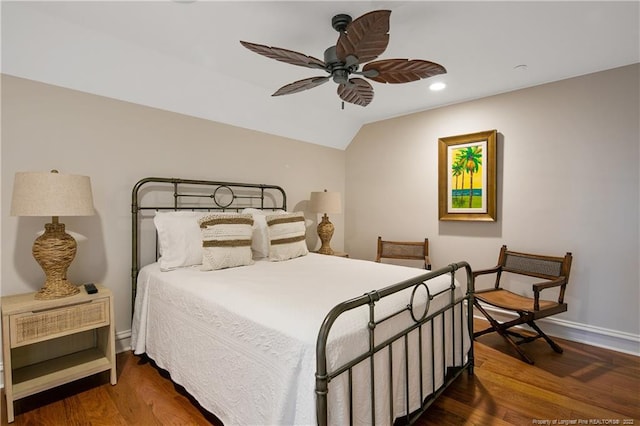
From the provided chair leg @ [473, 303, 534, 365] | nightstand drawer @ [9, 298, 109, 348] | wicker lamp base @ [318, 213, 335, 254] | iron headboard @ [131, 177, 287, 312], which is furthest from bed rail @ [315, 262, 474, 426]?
iron headboard @ [131, 177, 287, 312]

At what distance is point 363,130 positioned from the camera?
452 cm

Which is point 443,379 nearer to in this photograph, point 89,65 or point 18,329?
point 18,329

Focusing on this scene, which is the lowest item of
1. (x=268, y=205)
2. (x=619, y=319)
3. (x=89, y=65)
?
(x=619, y=319)

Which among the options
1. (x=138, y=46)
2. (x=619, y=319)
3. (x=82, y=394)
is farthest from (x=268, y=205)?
(x=619, y=319)

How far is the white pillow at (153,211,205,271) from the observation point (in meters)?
2.41

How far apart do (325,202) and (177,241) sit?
6.17 feet

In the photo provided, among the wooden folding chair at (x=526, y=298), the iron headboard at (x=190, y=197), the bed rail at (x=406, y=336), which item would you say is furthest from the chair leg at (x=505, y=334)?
the iron headboard at (x=190, y=197)

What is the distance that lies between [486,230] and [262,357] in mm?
2916

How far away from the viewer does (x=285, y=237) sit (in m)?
2.95

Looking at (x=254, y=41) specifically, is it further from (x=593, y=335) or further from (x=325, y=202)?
(x=593, y=335)

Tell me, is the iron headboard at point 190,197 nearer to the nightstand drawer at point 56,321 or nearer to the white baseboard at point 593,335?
the nightstand drawer at point 56,321

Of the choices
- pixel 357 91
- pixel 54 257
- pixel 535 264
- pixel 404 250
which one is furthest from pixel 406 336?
pixel 404 250

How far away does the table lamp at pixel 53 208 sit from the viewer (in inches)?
73.2

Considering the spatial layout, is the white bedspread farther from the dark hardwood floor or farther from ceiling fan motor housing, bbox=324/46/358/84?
ceiling fan motor housing, bbox=324/46/358/84
